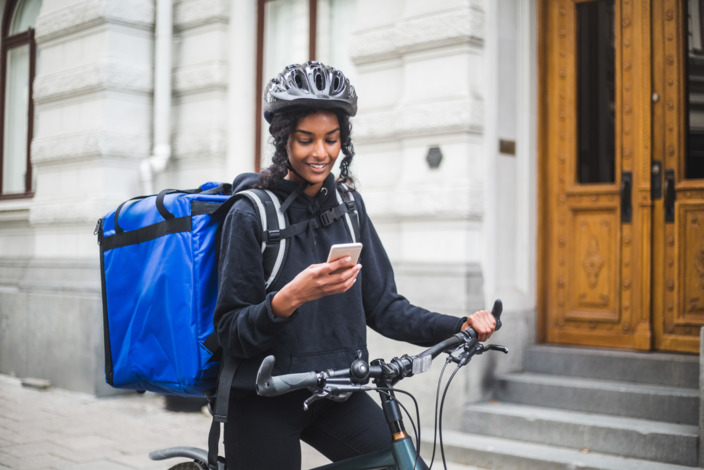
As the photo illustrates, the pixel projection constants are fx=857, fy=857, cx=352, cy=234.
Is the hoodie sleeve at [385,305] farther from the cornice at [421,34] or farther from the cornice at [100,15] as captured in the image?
the cornice at [100,15]

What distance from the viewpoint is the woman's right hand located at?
2258mm

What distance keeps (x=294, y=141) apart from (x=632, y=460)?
3.57 metres

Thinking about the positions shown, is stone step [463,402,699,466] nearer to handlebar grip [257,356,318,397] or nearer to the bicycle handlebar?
the bicycle handlebar

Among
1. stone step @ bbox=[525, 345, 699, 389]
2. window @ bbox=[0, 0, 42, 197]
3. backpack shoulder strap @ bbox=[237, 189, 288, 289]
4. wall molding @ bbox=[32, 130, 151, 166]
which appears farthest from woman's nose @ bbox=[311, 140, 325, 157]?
window @ bbox=[0, 0, 42, 197]

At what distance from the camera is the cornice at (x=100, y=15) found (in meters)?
8.26

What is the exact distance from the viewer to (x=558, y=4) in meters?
6.58

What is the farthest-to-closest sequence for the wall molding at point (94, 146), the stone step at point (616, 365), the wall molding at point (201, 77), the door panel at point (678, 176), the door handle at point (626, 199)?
Result: the wall molding at point (94, 146), the wall molding at point (201, 77), the door handle at point (626, 199), the door panel at point (678, 176), the stone step at point (616, 365)

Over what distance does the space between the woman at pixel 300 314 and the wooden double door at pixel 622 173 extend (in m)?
3.62

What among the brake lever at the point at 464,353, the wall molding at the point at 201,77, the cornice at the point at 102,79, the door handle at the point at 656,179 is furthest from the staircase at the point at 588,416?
the cornice at the point at 102,79

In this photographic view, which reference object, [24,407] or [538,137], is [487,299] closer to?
[538,137]

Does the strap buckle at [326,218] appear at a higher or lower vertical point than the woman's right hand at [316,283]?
higher

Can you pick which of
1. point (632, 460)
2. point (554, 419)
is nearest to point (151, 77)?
point (554, 419)

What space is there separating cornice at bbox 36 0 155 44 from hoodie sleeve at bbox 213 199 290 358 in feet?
20.8

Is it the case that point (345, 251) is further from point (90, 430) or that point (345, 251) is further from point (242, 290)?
point (90, 430)
